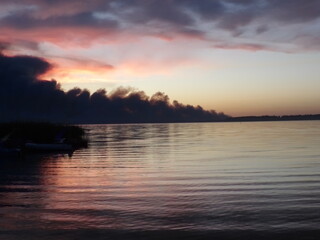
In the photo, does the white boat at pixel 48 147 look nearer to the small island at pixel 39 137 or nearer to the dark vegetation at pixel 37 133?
the small island at pixel 39 137

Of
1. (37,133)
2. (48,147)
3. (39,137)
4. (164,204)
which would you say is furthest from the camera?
(37,133)

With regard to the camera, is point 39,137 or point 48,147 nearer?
point 48,147

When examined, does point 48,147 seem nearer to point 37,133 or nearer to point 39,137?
point 39,137

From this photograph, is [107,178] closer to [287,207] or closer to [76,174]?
[76,174]

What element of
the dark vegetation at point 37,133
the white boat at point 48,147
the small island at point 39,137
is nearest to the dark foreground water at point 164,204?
the white boat at point 48,147

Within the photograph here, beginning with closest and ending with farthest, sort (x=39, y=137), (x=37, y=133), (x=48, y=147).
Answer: (x=48, y=147)
(x=39, y=137)
(x=37, y=133)

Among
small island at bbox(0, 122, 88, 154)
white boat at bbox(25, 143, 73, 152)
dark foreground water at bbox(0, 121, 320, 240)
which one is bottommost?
dark foreground water at bbox(0, 121, 320, 240)

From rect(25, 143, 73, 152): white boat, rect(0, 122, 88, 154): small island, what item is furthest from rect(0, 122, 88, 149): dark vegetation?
rect(25, 143, 73, 152): white boat

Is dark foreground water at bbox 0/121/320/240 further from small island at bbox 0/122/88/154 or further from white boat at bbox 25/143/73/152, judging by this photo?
small island at bbox 0/122/88/154

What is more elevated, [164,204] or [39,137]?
[39,137]

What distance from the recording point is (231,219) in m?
15.8

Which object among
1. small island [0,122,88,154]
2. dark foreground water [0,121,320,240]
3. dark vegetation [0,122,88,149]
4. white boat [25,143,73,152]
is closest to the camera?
dark foreground water [0,121,320,240]

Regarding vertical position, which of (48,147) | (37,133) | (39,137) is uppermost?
(37,133)

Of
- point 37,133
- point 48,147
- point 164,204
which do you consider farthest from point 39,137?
point 164,204
